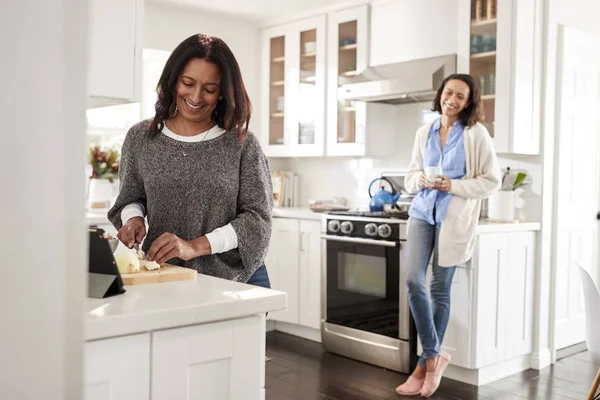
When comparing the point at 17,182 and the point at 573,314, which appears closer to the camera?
the point at 17,182

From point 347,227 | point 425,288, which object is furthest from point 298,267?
point 425,288

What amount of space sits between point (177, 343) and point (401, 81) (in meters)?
3.10

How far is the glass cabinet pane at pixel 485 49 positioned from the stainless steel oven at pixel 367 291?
0.86 metres

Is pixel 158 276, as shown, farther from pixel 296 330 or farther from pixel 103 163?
pixel 296 330

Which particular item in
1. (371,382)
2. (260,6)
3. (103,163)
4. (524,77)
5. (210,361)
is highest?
(260,6)

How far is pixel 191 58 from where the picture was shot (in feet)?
5.67

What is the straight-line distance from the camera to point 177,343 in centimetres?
119

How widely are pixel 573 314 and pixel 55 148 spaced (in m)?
4.30

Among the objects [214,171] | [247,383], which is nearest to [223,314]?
[247,383]

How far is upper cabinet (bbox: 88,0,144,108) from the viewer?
1620 millimetres

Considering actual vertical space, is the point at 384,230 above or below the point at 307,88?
below

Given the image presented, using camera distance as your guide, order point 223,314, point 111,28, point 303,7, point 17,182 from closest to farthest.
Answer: point 17,182
point 223,314
point 111,28
point 303,7

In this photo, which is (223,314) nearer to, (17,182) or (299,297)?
(17,182)

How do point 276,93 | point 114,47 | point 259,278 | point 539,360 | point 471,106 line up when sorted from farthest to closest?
1. point 276,93
2. point 539,360
3. point 471,106
4. point 259,278
5. point 114,47
